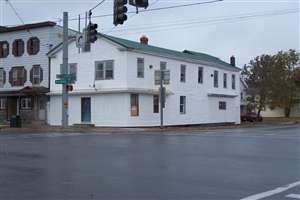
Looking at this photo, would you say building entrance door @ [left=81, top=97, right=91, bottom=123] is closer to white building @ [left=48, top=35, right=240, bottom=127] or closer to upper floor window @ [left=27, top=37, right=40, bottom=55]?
white building @ [left=48, top=35, right=240, bottom=127]

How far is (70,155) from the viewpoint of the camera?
16984 millimetres

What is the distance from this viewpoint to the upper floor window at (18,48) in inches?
1957

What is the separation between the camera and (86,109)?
144ft

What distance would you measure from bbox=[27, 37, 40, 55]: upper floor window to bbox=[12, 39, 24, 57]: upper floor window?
3.16 feet

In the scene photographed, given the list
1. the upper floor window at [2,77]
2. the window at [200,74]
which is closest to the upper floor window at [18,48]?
the upper floor window at [2,77]

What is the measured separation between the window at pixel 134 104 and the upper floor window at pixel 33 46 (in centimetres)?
1111

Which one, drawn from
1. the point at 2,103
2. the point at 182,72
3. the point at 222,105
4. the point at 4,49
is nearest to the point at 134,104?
the point at 182,72

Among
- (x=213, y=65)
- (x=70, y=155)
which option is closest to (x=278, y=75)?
(x=213, y=65)

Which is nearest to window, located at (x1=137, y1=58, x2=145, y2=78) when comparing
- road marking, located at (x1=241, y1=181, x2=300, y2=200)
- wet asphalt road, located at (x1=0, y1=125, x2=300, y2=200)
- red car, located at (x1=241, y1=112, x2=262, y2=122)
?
wet asphalt road, located at (x1=0, y1=125, x2=300, y2=200)

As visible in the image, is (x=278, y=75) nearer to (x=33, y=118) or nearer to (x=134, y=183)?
(x=33, y=118)

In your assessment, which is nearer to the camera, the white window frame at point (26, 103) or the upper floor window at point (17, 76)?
the white window frame at point (26, 103)

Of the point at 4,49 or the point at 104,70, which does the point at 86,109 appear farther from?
the point at 4,49

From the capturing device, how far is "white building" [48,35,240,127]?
4191 centimetres

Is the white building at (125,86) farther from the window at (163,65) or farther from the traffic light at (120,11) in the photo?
the traffic light at (120,11)
